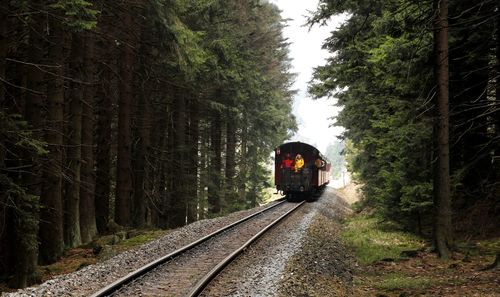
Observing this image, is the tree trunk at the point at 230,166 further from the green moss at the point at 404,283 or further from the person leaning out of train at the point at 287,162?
the green moss at the point at 404,283

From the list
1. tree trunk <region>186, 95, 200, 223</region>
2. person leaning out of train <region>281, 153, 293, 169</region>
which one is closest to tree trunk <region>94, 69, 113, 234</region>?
tree trunk <region>186, 95, 200, 223</region>

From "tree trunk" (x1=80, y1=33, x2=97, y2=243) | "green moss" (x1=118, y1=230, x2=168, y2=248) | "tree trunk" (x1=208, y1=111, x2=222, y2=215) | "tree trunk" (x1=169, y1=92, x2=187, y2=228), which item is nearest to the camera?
"green moss" (x1=118, y1=230, x2=168, y2=248)

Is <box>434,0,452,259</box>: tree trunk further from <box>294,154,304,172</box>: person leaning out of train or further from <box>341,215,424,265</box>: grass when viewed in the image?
<box>294,154,304,172</box>: person leaning out of train

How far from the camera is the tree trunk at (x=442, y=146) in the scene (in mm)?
9398

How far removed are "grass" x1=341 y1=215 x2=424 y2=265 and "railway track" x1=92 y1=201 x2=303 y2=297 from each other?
3.00m

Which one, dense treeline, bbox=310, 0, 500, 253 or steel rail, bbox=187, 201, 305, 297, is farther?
dense treeline, bbox=310, 0, 500, 253

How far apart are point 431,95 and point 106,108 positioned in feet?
36.9

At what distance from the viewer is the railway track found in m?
7.50

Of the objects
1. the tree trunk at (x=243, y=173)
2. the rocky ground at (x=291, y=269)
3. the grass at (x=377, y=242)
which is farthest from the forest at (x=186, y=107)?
the tree trunk at (x=243, y=173)

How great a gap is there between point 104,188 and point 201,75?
705cm

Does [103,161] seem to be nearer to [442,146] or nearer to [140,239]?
[140,239]

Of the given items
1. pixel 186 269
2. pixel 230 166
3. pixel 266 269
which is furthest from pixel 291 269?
pixel 230 166

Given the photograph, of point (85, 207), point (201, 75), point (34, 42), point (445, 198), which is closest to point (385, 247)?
point (445, 198)

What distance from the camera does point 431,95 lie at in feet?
38.3
